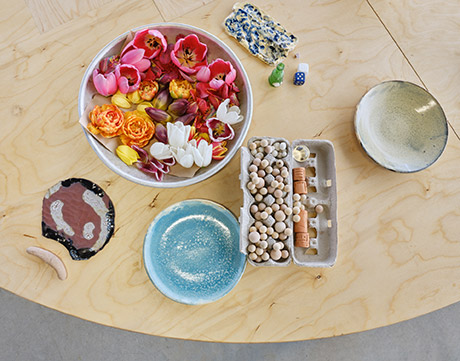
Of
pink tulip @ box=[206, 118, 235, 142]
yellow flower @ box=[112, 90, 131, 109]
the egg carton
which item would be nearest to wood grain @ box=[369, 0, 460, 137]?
the egg carton

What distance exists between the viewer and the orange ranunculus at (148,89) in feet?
3.37

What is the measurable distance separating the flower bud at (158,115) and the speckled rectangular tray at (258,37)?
1.24 ft

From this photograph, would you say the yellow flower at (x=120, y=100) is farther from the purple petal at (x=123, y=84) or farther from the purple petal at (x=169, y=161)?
the purple petal at (x=169, y=161)

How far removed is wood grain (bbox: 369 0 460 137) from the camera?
1.16 m

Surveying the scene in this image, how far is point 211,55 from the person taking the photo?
3.52ft

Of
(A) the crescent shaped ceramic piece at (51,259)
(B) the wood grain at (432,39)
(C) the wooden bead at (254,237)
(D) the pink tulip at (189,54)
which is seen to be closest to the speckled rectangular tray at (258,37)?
(D) the pink tulip at (189,54)

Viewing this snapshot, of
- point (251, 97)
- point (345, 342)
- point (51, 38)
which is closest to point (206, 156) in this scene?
point (251, 97)

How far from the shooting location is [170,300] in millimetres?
1008

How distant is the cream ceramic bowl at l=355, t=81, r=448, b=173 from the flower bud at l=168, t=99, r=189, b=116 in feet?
1.80

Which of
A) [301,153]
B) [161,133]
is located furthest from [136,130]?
[301,153]

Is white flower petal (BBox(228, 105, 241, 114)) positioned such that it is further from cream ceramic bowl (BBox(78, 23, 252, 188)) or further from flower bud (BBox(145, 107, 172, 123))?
flower bud (BBox(145, 107, 172, 123))

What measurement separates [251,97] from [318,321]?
2.33 ft

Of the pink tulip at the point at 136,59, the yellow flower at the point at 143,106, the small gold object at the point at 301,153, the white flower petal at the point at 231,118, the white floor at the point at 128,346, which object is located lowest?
the white floor at the point at 128,346

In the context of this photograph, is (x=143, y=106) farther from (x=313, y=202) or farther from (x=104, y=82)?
(x=313, y=202)
